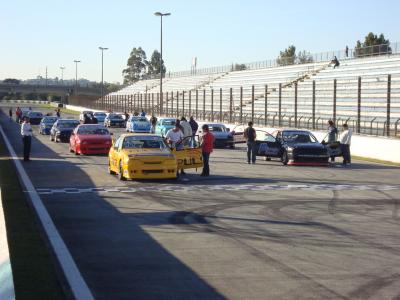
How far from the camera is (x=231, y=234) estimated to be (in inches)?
462

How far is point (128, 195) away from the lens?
56.1 feet

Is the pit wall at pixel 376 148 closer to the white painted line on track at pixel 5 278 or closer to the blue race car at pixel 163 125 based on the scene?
the blue race car at pixel 163 125

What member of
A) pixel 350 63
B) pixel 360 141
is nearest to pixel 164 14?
pixel 350 63

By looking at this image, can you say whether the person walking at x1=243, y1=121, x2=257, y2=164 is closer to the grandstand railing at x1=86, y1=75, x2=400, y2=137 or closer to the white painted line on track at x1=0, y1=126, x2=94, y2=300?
the grandstand railing at x1=86, y1=75, x2=400, y2=137

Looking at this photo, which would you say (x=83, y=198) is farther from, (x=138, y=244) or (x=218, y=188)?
(x=138, y=244)

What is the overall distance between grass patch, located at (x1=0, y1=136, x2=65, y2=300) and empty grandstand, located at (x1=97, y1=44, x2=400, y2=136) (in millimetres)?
19402

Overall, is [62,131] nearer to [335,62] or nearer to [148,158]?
[148,158]

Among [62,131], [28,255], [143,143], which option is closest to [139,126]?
[62,131]

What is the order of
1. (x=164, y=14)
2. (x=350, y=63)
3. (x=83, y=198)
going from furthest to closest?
(x=164, y=14) → (x=350, y=63) → (x=83, y=198)

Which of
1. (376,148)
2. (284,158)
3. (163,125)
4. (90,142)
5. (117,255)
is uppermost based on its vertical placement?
(163,125)

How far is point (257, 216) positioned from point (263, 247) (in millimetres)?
3118

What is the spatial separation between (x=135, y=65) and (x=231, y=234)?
186683mm

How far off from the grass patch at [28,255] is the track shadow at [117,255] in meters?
0.42

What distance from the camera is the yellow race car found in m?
20.1
